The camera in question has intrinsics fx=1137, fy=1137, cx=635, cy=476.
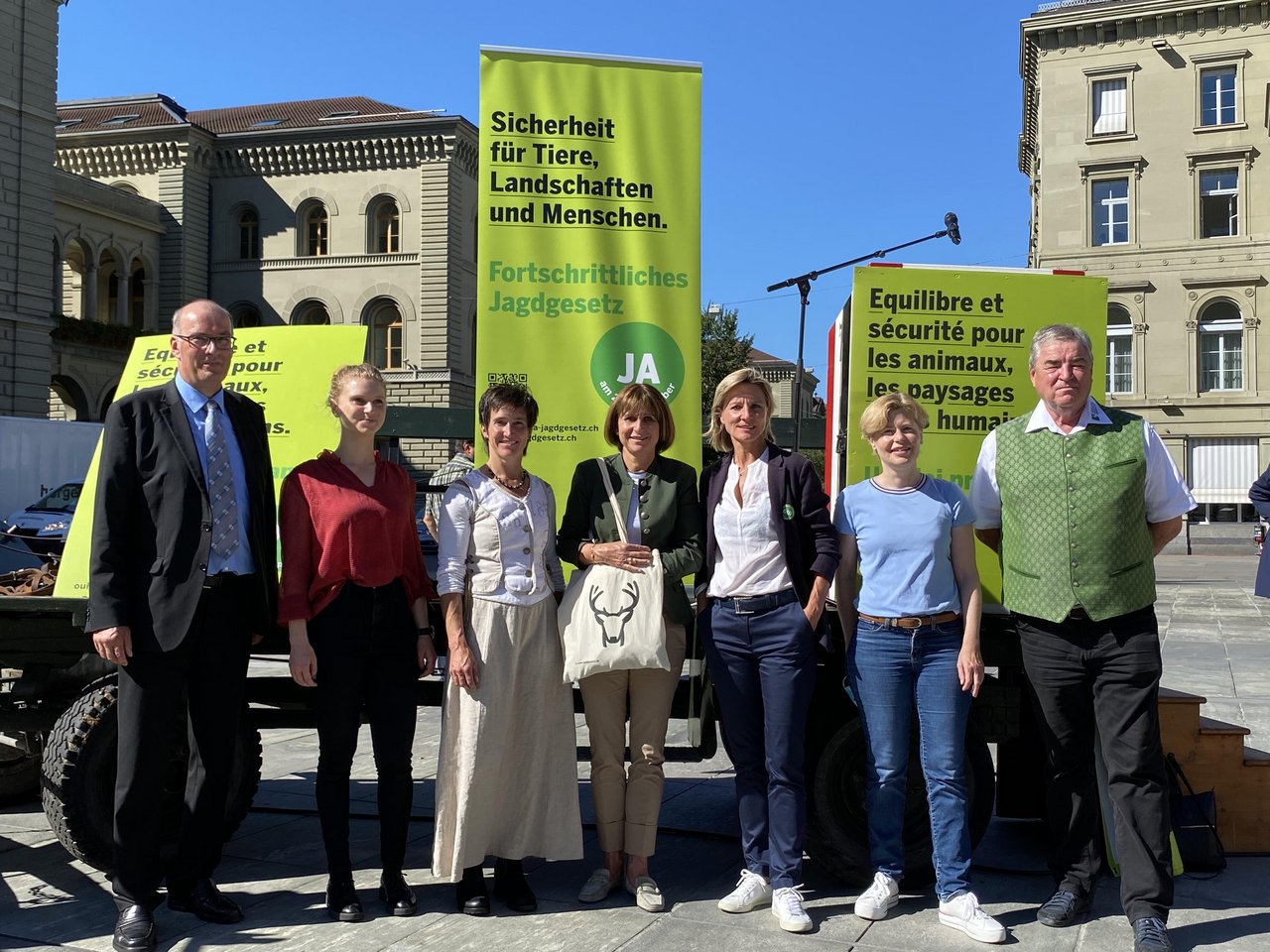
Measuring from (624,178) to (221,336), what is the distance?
6.78 feet

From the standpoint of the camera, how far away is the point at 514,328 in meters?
5.30

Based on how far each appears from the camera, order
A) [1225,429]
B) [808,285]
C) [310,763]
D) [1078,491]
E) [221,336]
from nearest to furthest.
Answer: [1078,491] < [221,336] < [310,763] < [808,285] < [1225,429]

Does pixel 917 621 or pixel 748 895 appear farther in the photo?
pixel 748 895

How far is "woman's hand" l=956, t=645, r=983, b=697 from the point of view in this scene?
406 cm

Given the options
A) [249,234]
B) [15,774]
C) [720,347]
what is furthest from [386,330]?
[15,774]

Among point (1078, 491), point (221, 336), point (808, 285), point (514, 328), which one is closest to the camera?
point (1078, 491)

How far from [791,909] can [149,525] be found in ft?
8.76

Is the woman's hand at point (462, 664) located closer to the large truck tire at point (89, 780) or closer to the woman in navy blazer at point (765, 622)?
the woman in navy blazer at point (765, 622)

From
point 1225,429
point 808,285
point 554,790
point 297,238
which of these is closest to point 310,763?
point 554,790

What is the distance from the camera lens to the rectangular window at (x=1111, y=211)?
41.2m

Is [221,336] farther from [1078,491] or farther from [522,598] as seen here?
[1078,491]

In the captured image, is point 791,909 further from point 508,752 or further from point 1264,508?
point 1264,508

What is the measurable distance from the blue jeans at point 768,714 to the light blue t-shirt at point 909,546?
0.30 metres

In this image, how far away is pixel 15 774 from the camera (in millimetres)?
5953
